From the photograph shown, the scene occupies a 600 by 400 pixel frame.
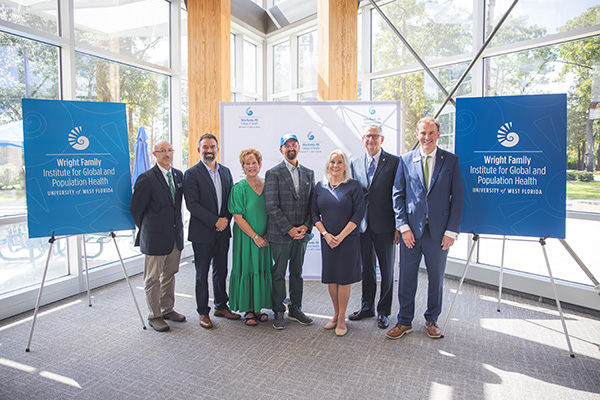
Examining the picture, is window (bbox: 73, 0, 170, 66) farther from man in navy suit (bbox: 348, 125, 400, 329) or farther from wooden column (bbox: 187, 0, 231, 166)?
man in navy suit (bbox: 348, 125, 400, 329)

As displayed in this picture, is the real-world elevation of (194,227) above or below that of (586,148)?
below

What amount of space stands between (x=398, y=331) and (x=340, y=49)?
11.8 ft

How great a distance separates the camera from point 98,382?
7.46 ft

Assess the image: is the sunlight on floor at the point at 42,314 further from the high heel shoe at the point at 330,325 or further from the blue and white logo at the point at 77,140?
the high heel shoe at the point at 330,325

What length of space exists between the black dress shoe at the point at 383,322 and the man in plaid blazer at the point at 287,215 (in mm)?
586

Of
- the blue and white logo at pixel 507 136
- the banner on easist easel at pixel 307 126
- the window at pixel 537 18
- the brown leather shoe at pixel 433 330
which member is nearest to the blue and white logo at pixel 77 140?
the banner on easist easel at pixel 307 126

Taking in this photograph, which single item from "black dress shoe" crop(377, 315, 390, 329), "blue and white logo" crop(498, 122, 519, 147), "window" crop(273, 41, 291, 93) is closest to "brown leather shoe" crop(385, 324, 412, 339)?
"black dress shoe" crop(377, 315, 390, 329)

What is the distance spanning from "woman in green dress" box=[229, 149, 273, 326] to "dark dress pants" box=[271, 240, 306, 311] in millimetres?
81

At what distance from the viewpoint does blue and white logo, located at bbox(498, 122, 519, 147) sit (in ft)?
8.98

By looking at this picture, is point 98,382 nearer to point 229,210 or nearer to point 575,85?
point 229,210

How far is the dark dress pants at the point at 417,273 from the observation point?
2809 millimetres

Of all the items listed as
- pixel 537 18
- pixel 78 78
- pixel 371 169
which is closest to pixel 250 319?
pixel 371 169

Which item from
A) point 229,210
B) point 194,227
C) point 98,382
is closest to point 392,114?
point 229,210

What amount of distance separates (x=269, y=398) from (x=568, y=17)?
4.26 metres
